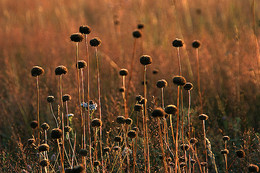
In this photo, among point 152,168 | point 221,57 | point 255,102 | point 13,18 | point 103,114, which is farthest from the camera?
point 13,18

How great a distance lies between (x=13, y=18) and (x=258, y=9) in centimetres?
542

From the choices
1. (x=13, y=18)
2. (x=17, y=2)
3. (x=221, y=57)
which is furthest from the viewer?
(x=17, y=2)

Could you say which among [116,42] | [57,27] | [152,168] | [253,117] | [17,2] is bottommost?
[152,168]

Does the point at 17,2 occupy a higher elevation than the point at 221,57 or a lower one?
higher

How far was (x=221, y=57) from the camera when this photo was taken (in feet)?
13.8

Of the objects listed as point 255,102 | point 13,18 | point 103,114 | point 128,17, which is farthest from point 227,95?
point 13,18

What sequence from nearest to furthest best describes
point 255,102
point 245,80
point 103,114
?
point 103,114 < point 255,102 < point 245,80

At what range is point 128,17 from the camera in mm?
6473

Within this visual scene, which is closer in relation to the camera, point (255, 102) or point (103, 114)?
point (103, 114)

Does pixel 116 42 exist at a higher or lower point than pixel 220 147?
higher

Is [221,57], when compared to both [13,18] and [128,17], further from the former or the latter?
[13,18]

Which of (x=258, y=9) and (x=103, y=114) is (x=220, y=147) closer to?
(x=103, y=114)

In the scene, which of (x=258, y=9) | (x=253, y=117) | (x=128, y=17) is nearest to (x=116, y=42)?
(x=128, y=17)

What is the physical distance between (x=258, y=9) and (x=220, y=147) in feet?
16.9
